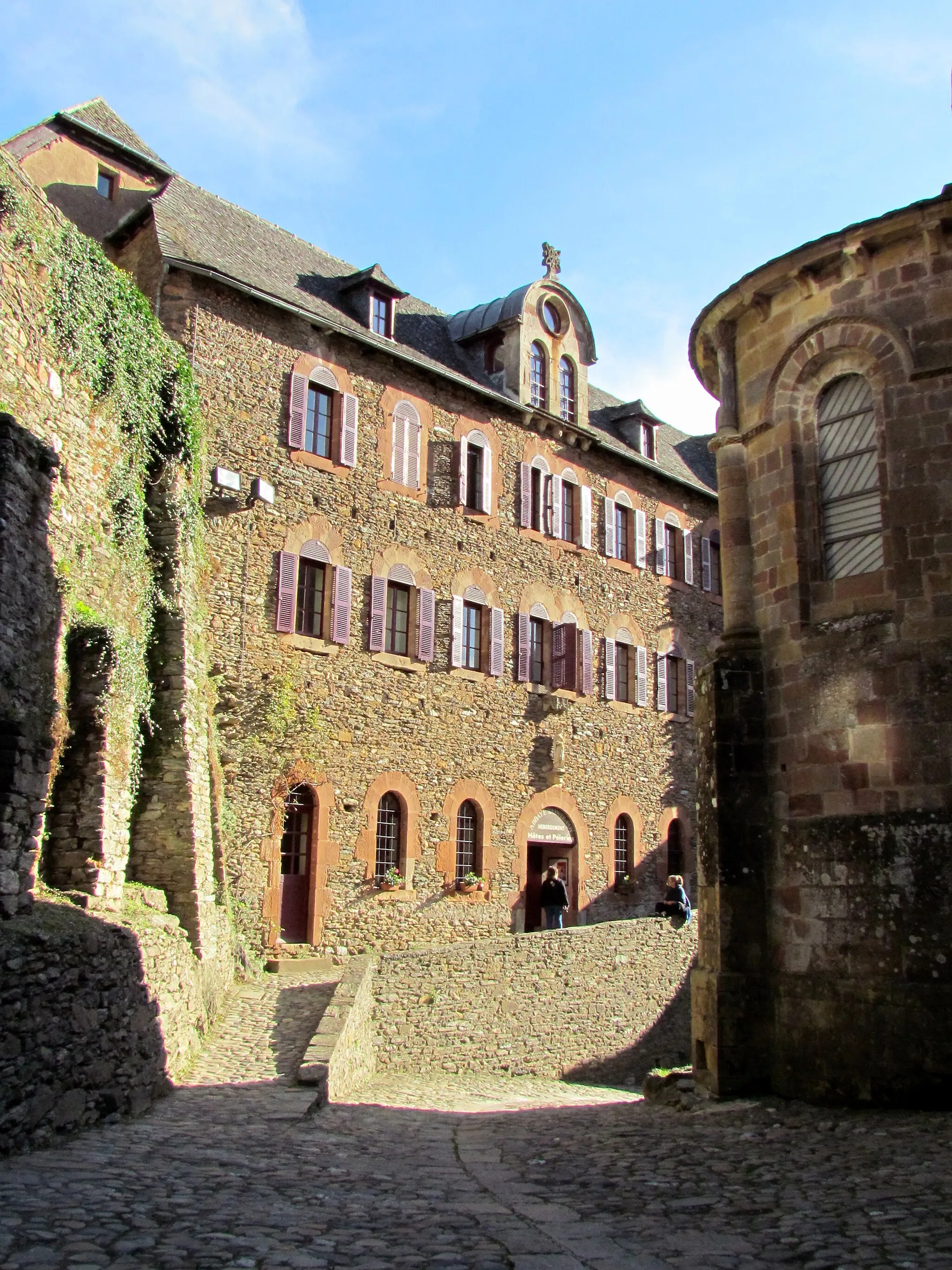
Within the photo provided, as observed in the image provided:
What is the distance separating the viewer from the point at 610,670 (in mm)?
22875

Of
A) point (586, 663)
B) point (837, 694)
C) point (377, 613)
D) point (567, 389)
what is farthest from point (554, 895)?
point (837, 694)

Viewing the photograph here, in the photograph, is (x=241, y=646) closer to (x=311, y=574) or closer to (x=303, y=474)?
(x=311, y=574)

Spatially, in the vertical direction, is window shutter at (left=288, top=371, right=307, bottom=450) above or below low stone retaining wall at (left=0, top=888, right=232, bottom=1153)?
above

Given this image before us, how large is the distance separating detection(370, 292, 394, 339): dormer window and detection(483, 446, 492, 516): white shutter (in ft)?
9.03

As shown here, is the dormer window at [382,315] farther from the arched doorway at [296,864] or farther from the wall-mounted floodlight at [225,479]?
the arched doorway at [296,864]

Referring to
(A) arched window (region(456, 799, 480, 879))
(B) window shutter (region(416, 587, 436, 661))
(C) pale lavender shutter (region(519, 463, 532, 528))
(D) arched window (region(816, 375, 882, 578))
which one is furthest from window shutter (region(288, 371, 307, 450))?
(D) arched window (region(816, 375, 882, 578))

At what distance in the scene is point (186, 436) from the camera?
1420 cm

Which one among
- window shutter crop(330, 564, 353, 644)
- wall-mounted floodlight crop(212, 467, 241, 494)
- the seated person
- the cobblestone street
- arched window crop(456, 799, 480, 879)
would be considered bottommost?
the cobblestone street

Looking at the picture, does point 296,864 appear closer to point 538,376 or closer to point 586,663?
point 586,663

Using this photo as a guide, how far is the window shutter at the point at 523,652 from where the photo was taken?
20906 millimetres

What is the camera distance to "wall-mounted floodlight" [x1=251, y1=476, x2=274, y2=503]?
55.4ft

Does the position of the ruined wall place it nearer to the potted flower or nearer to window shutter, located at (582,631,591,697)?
the potted flower

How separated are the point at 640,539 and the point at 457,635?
633cm

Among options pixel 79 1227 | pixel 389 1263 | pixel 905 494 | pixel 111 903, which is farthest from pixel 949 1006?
pixel 111 903
